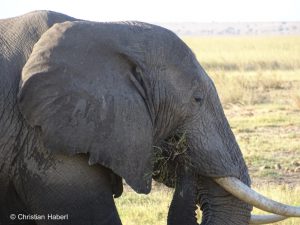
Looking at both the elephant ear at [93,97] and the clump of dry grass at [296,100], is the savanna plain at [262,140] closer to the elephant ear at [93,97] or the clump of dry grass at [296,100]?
the clump of dry grass at [296,100]

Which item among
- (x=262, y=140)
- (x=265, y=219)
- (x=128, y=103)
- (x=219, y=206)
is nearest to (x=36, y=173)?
(x=128, y=103)

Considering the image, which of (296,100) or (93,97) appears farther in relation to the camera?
(296,100)

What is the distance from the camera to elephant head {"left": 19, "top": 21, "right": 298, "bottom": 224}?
15.5 ft

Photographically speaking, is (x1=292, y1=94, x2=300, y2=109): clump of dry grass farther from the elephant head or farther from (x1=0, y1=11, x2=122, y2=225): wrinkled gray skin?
(x1=0, y1=11, x2=122, y2=225): wrinkled gray skin

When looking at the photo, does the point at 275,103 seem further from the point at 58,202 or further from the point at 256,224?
the point at 58,202

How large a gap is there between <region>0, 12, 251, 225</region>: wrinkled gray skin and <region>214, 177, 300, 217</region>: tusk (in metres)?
0.08

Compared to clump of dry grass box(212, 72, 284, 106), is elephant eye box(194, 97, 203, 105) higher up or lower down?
higher up

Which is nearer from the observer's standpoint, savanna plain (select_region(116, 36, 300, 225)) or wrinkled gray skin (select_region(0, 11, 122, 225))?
wrinkled gray skin (select_region(0, 11, 122, 225))

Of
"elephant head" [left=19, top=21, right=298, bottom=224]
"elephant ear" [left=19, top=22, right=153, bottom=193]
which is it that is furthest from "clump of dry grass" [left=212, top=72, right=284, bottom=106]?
"elephant ear" [left=19, top=22, right=153, bottom=193]

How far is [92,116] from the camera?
479 cm

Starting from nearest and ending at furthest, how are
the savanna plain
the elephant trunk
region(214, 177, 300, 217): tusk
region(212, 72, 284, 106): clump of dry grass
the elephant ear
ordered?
1. the elephant ear
2. region(214, 177, 300, 217): tusk
3. the elephant trunk
4. the savanna plain
5. region(212, 72, 284, 106): clump of dry grass

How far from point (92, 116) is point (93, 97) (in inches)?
3.9

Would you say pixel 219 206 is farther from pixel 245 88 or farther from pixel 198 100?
pixel 245 88

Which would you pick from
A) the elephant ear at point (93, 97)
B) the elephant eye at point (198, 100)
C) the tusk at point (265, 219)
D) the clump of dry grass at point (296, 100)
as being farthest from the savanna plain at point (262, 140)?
the elephant ear at point (93, 97)
